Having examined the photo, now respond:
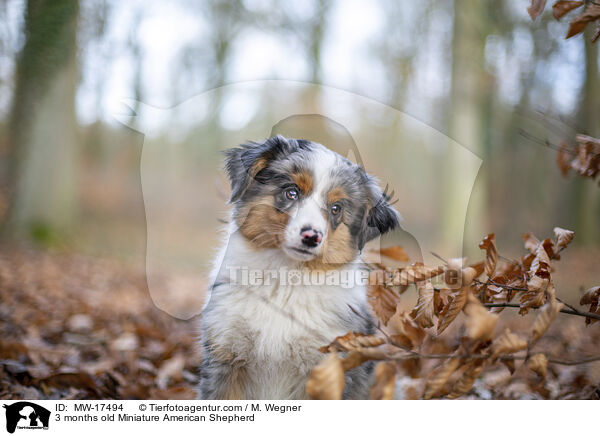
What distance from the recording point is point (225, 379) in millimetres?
1565

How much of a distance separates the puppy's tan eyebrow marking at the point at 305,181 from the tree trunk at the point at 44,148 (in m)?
3.17

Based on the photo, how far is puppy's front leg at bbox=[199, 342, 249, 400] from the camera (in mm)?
1563

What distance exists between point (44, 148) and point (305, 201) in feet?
14.1

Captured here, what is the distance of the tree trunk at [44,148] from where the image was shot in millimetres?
4145

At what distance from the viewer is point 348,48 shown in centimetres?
255

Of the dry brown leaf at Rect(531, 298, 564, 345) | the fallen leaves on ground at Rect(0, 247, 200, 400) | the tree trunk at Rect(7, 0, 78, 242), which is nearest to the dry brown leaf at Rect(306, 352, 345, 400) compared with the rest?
the dry brown leaf at Rect(531, 298, 564, 345)

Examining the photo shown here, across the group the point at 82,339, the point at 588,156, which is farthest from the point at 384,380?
the point at 82,339

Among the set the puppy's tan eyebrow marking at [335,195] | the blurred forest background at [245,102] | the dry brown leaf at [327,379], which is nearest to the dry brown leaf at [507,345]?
the dry brown leaf at [327,379]

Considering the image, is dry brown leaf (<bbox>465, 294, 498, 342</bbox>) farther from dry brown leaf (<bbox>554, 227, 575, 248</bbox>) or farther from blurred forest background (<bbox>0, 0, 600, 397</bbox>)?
blurred forest background (<bbox>0, 0, 600, 397</bbox>)

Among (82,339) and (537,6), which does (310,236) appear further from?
(82,339)

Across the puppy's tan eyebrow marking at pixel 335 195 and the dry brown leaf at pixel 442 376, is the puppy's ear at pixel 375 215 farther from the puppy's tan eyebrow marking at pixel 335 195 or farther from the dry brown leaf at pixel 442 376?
the dry brown leaf at pixel 442 376
